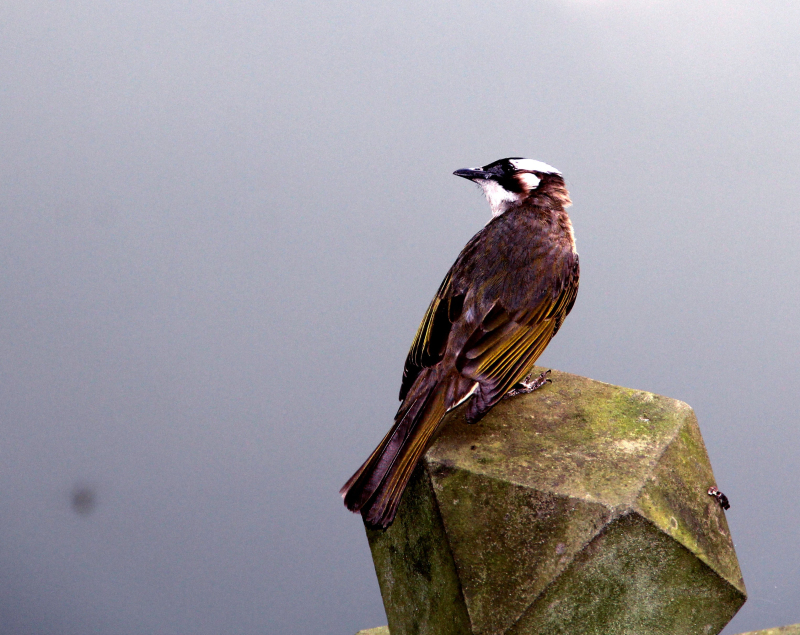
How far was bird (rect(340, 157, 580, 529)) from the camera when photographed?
136 inches

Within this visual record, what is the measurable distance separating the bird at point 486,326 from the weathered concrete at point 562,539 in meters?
0.26

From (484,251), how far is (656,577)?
1699mm

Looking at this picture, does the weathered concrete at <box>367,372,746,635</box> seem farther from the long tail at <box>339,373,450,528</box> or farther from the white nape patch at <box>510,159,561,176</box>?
the white nape patch at <box>510,159,561,176</box>

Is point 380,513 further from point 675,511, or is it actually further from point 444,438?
point 675,511

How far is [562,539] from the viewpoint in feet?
11.2

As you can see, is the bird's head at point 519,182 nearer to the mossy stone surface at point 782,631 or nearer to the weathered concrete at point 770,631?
the weathered concrete at point 770,631

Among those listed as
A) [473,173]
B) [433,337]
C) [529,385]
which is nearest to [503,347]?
[433,337]

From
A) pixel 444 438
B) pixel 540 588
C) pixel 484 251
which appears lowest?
pixel 540 588

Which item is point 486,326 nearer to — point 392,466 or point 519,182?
point 392,466

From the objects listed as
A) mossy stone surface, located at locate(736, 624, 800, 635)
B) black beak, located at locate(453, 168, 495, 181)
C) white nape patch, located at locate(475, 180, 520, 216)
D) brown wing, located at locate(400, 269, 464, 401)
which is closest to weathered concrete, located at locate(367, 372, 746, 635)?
brown wing, located at locate(400, 269, 464, 401)

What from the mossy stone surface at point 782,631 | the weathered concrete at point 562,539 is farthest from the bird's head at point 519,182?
the mossy stone surface at point 782,631

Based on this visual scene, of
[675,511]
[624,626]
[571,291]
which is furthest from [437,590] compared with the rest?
[571,291]

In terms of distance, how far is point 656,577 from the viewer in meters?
3.46

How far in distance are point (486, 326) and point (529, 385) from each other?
65cm
